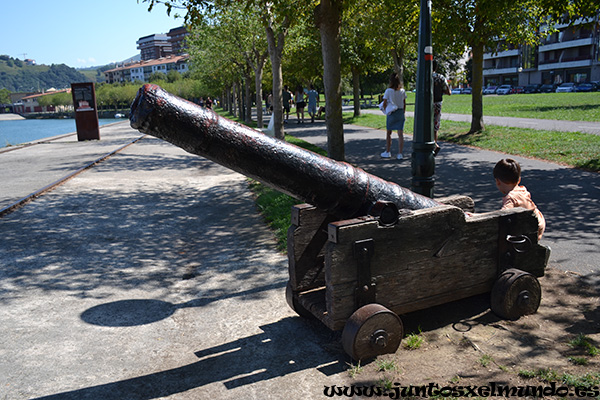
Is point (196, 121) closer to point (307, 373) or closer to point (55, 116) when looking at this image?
point (307, 373)

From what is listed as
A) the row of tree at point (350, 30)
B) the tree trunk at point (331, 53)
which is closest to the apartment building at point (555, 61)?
the row of tree at point (350, 30)

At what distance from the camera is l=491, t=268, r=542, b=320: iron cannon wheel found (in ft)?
12.7

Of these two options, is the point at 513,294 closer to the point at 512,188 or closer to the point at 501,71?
the point at 512,188

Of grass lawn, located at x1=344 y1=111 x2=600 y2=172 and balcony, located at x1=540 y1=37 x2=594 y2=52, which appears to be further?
balcony, located at x1=540 y1=37 x2=594 y2=52

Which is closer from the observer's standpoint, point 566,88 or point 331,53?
point 331,53

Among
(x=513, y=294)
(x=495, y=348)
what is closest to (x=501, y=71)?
(x=513, y=294)

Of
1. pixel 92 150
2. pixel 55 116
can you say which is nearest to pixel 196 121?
pixel 92 150

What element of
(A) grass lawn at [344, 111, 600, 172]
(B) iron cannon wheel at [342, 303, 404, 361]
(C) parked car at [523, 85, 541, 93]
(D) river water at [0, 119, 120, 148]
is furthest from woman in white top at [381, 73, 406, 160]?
(C) parked car at [523, 85, 541, 93]

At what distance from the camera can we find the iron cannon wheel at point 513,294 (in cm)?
387

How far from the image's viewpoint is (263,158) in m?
3.32

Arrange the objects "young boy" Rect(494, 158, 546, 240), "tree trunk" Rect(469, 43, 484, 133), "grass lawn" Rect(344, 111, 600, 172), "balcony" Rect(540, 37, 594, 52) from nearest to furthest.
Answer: "young boy" Rect(494, 158, 546, 240)
"grass lawn" Rect(344, 111, 600, 172)
"tree trunk" Rect(469, 43, 484, 133)
"balcony" Rect(540, 37, 594, 52)

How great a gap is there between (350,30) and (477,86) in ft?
37.1

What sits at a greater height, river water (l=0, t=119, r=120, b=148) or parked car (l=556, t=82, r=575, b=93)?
parked car (l=556, t=82, r=575, b=93)

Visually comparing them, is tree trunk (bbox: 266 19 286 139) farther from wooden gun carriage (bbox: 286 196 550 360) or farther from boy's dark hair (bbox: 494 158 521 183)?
wooden gun carriage (bbox: 286 196 550 360)
